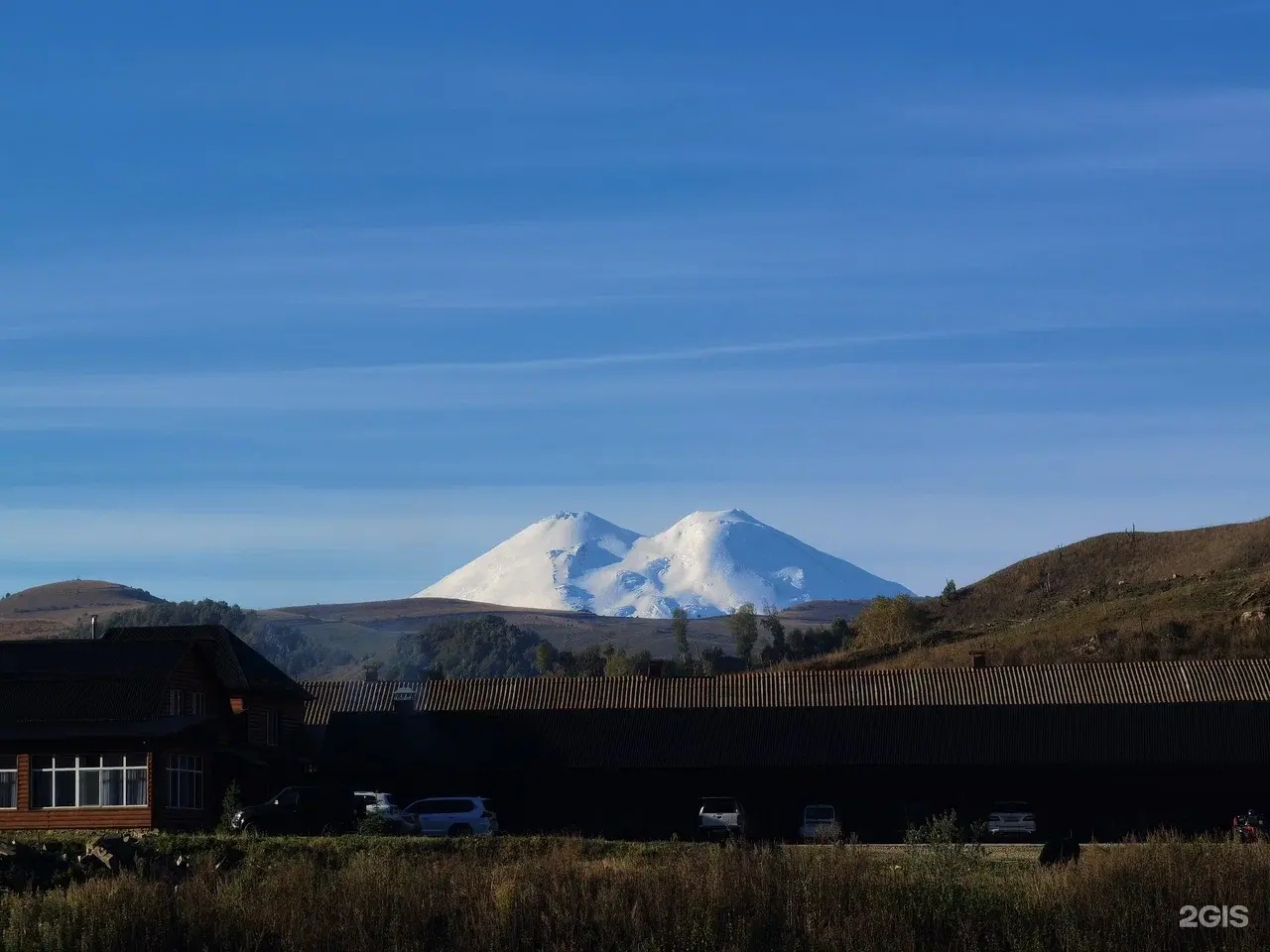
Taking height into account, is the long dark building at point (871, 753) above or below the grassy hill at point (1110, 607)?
below

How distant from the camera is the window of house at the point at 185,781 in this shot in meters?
48.8

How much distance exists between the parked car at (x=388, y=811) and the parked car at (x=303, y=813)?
0.65 meters

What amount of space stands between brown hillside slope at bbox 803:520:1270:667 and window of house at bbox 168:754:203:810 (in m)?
43.6

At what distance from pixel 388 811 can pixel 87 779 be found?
793 centimetres

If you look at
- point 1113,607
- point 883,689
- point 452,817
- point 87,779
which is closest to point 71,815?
point 87,779

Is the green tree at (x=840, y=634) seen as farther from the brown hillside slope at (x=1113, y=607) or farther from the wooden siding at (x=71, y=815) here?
the wooden siding at (x=71, y=815)

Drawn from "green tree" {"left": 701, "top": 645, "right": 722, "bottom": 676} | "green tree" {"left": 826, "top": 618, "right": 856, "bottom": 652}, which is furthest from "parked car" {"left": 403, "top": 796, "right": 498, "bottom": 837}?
"green tree" {"left": 826, "top": 618, "right": 856, "bottom": 652}

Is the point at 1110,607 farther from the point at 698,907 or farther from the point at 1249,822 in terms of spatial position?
the point at 698,907

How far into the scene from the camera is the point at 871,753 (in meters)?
55.2

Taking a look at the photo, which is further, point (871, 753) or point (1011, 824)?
point (871, 753)

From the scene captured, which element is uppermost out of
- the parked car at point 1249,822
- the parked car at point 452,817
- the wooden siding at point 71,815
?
the wooden siding at point 71,815

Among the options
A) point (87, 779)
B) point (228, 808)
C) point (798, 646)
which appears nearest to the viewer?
point (228, 808)

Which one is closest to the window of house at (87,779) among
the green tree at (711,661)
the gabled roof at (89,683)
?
the gabled roof at (89,683)

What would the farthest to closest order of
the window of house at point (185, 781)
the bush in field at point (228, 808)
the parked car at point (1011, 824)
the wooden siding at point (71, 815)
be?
the parked car at point (1011, 824)
the window of house at point (185, 781)
the wooden siding at point (71, 815)
the bush in field at point (228, 808)
